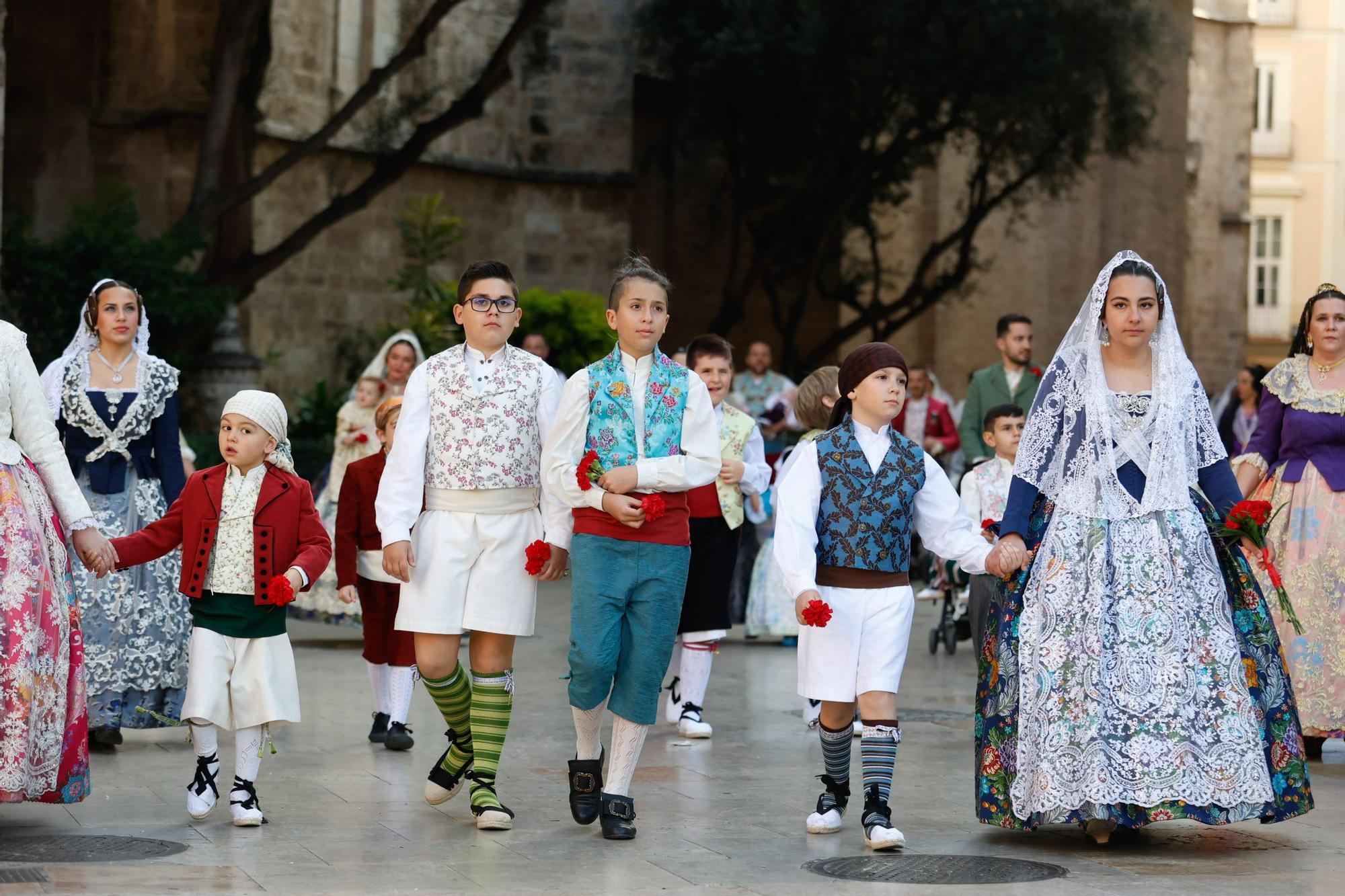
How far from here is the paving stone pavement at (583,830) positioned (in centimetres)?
555

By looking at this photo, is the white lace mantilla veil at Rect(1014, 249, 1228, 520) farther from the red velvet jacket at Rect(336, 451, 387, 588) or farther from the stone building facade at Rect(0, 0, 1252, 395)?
the stone building facade at Rect(0, 0, 1252, 395)

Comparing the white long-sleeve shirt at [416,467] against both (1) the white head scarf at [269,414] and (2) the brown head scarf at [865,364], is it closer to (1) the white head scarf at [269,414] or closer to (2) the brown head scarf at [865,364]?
(1) the white head scarf at [269,414]

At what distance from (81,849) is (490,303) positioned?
225 centimetres

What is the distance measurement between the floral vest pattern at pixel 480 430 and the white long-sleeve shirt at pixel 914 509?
0.88 meters

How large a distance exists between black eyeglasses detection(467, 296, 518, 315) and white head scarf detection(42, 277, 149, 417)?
7.12 ft

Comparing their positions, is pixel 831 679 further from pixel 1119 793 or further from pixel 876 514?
pixel 1119 793

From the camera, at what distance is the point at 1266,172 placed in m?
53.5

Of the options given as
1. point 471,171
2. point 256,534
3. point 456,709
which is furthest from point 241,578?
point 471,171

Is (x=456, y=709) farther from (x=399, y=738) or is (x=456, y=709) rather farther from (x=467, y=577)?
(x=399, y=738)

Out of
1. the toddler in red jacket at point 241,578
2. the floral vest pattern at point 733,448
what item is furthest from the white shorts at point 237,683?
the floral vest pattern at point 733,448

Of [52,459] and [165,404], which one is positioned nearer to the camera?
[52,459]

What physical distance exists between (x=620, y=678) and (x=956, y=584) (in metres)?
5.70

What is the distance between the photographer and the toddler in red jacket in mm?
6535

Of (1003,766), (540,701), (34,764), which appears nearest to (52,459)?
(34,764)
